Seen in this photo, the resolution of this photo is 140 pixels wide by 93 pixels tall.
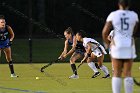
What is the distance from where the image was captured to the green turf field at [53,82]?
1215 cm

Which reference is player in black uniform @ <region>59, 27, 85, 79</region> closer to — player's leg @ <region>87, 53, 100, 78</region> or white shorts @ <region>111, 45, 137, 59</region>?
player's leg @ <region>87, 53, 100, 78</region>

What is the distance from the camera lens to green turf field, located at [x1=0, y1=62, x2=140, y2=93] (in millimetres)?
12148

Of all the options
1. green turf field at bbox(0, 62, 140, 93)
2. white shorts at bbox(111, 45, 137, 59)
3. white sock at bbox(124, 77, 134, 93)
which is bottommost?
green turf field at bbox(0, 62, 140, 93)

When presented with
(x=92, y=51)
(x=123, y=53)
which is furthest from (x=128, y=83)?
(x=92, y=51)

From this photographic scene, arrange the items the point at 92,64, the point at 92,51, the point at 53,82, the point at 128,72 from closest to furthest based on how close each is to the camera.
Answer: the point at 128,72 → the point at 53,82 → the point at 92,51 → the point at 92,64

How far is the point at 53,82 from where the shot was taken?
45.7 feet

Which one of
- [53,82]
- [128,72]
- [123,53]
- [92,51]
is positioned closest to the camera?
[123,53]

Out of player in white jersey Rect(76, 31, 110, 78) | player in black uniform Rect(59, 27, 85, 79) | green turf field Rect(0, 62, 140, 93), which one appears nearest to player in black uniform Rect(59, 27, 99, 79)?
player in black uniform Rect(59, 27, 85, 79)

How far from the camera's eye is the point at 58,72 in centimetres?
1683

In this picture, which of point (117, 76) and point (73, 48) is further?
point (73, 48)

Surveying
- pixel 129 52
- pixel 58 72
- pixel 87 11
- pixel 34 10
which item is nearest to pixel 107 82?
pixel 58 72

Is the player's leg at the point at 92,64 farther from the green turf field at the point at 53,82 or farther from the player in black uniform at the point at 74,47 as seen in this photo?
the player in black uniform at the point at 74,47

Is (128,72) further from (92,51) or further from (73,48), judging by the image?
(73,48)

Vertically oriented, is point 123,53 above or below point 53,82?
above
